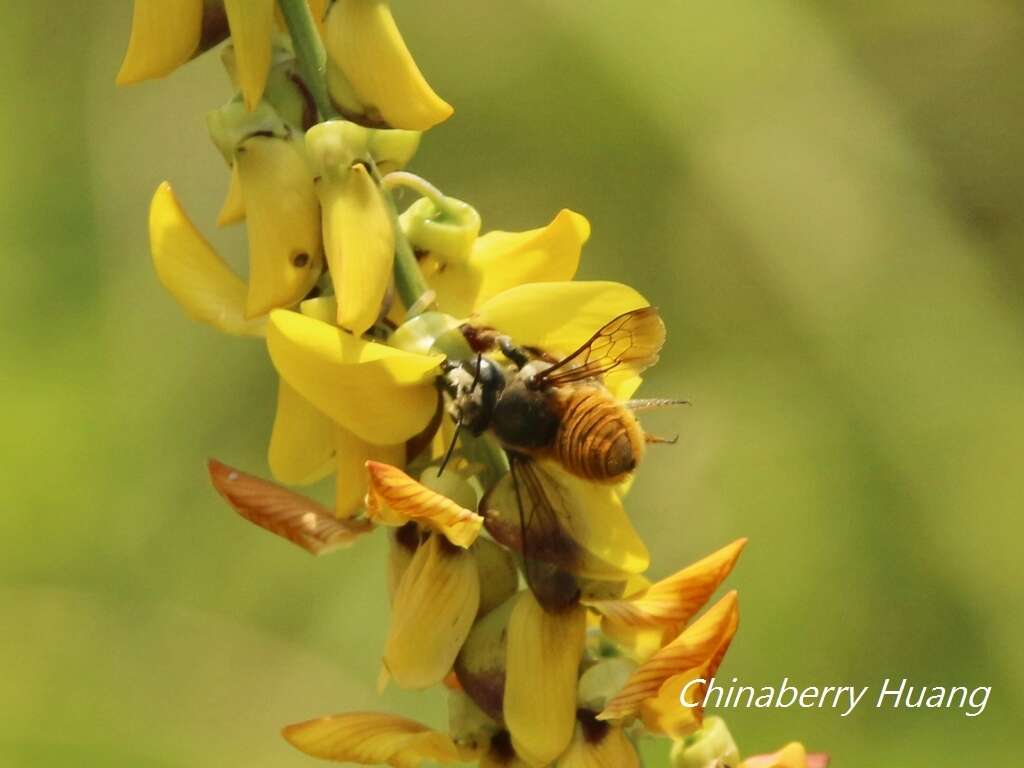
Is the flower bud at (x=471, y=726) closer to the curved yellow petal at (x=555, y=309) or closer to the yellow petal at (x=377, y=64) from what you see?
the curved yellow petal at (x=555, y=309)

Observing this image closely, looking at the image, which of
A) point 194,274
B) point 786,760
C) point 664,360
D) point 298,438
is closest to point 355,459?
point 298,438

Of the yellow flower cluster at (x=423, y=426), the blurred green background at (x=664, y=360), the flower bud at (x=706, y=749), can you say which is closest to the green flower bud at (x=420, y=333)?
the yellow flower cluster at (x=423, y=426)

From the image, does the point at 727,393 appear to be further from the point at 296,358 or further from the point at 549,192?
the point at 296,358

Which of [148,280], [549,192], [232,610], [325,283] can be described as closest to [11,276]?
[148,280]

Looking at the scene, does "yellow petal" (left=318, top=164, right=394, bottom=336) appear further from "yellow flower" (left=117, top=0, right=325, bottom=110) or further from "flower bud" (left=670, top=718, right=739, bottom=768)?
"flower bud" (left=670, top=718, right=739, bottom=768)

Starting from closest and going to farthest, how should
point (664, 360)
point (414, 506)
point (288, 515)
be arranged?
point (414, 506) → point (288, 515) → point (664, 360)

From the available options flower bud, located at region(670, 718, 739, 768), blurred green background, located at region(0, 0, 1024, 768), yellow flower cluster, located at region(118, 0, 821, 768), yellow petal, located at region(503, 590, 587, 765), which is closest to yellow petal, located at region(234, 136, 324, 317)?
yellow flower cluster, located at region(118, 0, 821, 768)

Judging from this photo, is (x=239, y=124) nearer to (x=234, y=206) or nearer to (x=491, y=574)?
(x=234, y=206)
